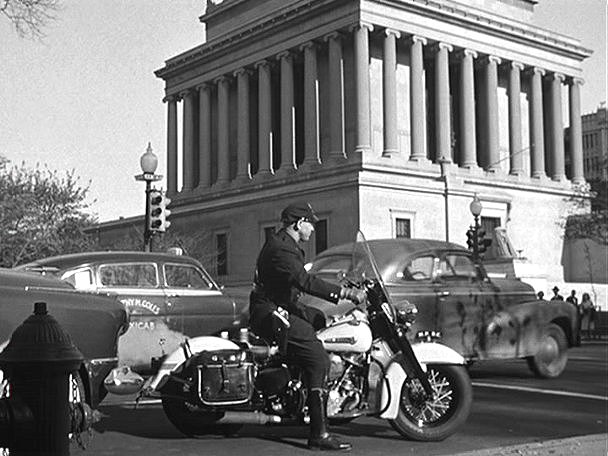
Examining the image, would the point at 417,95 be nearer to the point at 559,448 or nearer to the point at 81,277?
the point at 81,277

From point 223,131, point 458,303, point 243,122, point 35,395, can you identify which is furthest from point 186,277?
point 223,131

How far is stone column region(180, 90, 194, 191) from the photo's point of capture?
6006 centimetres

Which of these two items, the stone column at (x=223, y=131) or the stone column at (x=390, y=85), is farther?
the stone column at (x=223, y=131)

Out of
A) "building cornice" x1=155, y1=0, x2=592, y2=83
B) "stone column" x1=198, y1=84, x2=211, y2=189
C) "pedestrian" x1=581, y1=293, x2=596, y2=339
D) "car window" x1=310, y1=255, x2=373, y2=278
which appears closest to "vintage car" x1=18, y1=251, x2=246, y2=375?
"car window" x1=310, y1=255, x2=373, y2=278

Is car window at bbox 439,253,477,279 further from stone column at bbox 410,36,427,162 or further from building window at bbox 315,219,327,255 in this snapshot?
stone column at bbox 410,36,427,162

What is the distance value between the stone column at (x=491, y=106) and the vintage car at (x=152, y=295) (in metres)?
42.4

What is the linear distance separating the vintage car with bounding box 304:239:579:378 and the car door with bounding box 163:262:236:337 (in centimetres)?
132

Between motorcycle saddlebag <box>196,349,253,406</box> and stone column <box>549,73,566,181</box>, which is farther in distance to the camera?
Answer: stone column <box>549,73,566,181</box>

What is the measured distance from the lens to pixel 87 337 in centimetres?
683

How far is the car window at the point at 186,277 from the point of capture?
1159cm

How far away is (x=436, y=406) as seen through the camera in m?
7.50

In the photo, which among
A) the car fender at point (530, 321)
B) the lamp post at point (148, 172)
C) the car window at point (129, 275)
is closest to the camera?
the car window at point (129, 275)

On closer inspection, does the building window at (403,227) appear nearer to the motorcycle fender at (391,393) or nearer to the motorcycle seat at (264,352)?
the motorcycle fender at (391,393)

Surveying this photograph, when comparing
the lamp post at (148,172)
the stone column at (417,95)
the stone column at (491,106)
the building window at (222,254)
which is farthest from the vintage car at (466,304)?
the stone column at (491,106)
